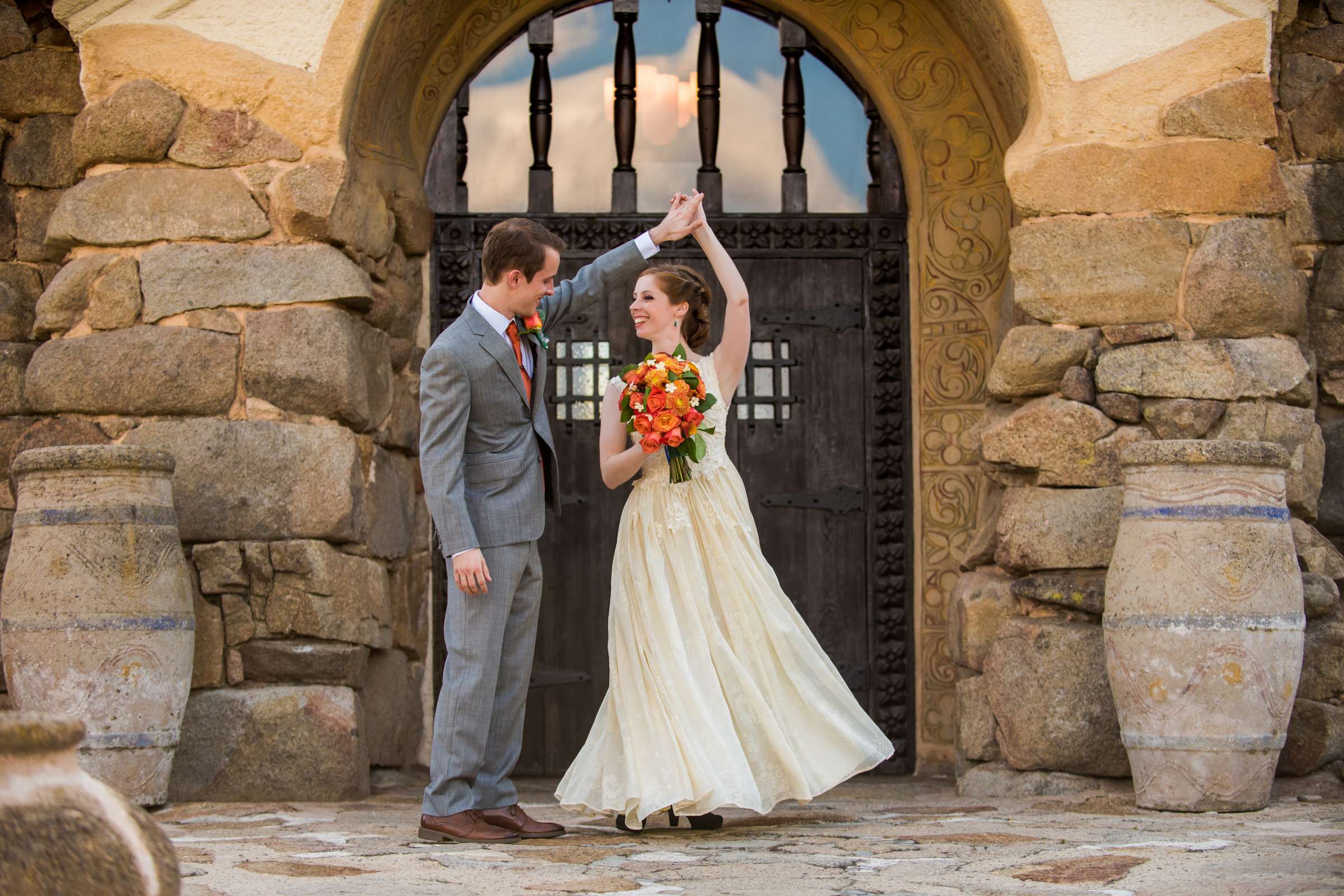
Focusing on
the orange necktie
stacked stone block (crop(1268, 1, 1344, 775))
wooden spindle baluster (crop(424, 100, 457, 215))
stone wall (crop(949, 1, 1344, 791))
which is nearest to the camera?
the orange necktie

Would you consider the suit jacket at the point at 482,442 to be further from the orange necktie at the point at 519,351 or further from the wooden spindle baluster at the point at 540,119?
the wooden spindle baluster at the point at 540,119

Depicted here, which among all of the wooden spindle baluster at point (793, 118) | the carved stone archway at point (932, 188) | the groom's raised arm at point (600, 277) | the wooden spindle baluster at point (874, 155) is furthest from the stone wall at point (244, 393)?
the wooden spindle baluster at point (874, 155)

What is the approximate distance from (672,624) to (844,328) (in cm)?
205

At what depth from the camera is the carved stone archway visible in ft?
17.8

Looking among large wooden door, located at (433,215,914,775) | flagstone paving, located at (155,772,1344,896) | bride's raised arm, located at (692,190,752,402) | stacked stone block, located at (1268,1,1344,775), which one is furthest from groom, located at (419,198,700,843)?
stacked stone block, located at (1268,1,1344,775)

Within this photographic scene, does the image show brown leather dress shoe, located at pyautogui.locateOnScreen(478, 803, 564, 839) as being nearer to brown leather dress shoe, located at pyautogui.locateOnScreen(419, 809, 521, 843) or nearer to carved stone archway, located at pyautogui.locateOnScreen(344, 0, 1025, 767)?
brown leather dress shoe, located at pyautogui.locateOnScreen(419, 809, 521, 843)

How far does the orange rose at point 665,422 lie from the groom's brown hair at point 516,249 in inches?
19.9

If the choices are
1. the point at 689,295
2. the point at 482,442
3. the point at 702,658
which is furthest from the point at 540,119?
Answer: the point at 702,658

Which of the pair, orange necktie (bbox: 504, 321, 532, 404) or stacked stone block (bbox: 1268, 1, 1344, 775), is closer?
orange necktie (bbox: 504, 321, 532, 404)

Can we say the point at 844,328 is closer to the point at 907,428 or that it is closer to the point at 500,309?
the point at 907,428

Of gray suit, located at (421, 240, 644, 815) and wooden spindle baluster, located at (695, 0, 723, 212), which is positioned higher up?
wooden spindle baluster, located at (695, 0, 723, 212)

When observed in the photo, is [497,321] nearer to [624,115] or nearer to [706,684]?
[706,684]

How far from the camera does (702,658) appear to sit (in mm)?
3816

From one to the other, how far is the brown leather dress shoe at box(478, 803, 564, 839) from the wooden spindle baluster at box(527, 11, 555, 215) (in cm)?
264
